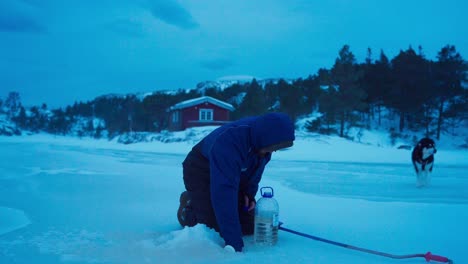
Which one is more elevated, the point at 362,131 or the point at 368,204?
the point at 362,131

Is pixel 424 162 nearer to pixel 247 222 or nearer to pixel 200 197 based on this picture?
pixel 247 222

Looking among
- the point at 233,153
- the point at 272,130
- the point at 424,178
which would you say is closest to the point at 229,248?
the point at 233,153

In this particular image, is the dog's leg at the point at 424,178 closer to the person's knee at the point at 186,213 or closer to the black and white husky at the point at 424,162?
the black and white husky at the point at 424,162

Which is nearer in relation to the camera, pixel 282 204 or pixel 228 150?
pixel 228 150

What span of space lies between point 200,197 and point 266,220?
1.97ft

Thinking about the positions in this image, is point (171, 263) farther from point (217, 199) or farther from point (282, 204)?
point (282, 204)

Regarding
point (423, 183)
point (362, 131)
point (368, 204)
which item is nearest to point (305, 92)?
point (362, 131)

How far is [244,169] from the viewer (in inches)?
127

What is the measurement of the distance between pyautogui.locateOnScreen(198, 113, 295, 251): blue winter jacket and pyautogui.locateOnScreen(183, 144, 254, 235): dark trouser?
34cm

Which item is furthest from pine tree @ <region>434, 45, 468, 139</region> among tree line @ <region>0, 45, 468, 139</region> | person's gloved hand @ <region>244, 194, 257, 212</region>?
person's gloved hand @ <region>244, 194, 257, 212</region>

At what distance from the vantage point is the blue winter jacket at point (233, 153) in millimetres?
2789

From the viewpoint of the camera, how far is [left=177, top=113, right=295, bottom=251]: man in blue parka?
2.80 metres

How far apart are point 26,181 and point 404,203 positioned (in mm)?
6174

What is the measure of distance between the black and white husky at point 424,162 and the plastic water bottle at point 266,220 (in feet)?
19.3
